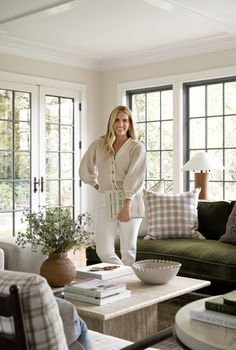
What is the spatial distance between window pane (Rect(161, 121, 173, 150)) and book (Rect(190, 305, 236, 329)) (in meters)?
5.08

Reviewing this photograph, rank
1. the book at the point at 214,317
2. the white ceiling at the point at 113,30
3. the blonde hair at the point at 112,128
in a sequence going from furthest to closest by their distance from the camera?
the white ceiling at the point at 113,30
the blonde hair at the point at 112,128
the book at the point at 214,317

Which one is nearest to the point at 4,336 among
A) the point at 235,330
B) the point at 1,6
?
the point at 235,330

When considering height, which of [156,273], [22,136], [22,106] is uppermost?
[22,106]

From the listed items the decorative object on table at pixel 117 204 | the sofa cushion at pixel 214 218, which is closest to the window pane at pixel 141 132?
the sofa cushion at pixel 214 218

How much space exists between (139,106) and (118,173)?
340 cm

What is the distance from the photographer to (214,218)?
14.2 feet

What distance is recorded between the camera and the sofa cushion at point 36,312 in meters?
1.11

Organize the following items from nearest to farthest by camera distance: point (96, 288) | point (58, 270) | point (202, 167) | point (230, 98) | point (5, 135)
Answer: point (96, 288) < point (58, 270) < point (202, 167) < point (230, 98) < point (5, 135)

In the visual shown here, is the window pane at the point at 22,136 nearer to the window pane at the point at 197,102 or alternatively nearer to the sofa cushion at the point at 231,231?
the window pane at the point at 197,102

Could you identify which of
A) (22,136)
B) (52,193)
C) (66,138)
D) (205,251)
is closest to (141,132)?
(66,138)

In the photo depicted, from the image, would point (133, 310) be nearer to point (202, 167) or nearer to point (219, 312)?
point (219, 312)

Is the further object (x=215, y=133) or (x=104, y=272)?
(x=215, y=133)

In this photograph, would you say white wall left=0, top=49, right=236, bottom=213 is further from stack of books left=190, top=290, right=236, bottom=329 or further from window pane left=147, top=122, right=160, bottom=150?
stack of books left=190, top=290, right=236, bottom=329

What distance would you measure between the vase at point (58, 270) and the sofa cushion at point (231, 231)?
167cm
